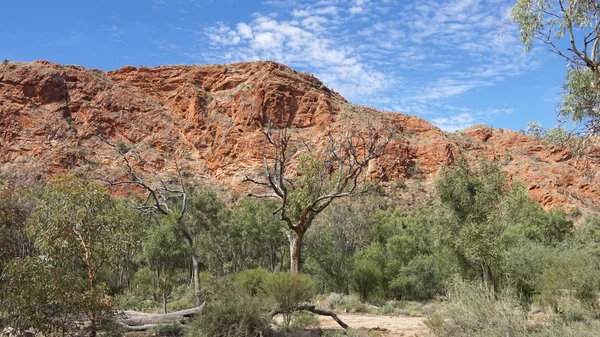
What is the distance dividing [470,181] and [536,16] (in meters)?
6.45

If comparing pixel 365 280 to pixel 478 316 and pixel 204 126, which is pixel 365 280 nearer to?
pixel 478 316

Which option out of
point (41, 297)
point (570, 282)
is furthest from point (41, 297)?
point (570, 282)

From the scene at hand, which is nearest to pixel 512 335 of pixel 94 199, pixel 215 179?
pixel 94 199

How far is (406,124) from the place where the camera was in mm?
82938

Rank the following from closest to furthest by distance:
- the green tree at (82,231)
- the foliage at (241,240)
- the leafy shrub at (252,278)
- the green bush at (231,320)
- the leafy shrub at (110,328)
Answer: the green tree at (82,231)
the leafy shrub at (110,328)
the green bush at (231,320)
the leafy shrub at (252,278)
the foliage at (241,240)

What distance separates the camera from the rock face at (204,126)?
65750 millimetres

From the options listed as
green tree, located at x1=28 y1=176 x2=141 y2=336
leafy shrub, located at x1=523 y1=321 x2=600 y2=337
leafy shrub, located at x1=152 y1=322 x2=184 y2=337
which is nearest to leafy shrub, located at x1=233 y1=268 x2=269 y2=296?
leafy shrub, located at x1=152 y1=322 x2=184 y2=337

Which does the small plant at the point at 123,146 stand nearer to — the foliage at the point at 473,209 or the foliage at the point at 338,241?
the foliage at the point at 338,241

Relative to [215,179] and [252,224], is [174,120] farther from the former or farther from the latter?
[252,224]

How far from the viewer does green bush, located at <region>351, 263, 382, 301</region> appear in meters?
26.9

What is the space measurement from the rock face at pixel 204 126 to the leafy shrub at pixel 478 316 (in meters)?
55.9

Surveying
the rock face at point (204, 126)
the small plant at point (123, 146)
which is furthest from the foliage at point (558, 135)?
the small plant at point (123, 146)

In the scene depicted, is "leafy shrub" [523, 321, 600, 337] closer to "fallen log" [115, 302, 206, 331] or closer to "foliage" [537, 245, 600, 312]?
"foliage" [537, 245, 600, 312]

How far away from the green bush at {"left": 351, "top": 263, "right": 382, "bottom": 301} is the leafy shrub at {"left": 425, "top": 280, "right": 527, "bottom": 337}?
1669 centimetres
